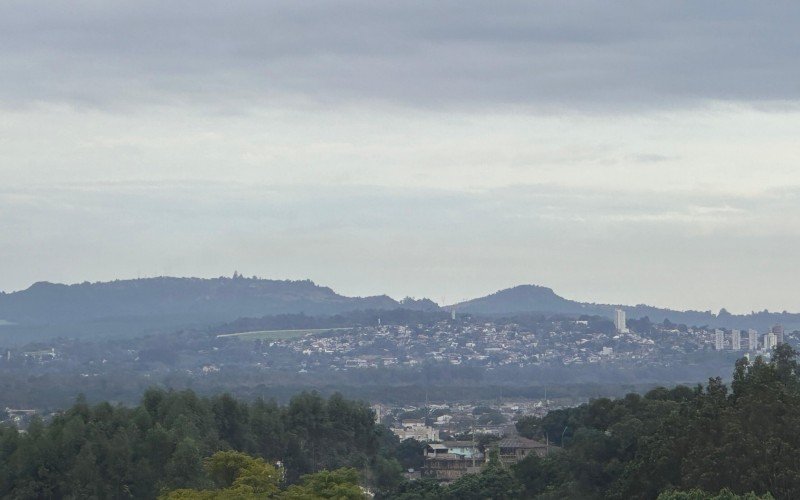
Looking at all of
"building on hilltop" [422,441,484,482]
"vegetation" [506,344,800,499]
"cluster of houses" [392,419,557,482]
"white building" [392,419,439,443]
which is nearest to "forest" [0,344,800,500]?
"vegetation" [506,344,800,499]

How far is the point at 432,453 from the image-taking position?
118312mm

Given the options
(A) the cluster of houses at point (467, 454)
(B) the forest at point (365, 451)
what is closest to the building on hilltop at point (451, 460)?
(A) the cluster of houses at point (467, 454)

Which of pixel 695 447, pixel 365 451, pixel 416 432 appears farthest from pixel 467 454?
pixel 695 447

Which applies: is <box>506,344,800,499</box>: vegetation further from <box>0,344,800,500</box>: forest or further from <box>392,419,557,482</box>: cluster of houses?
<box>392,419,557,482</box>: cluster of houses

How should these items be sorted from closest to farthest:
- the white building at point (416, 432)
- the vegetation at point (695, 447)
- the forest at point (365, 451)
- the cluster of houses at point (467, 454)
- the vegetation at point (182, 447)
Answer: the vegetation at point (695, 447) < the forest at point (365, 451) < the vegetation at point (182, 447) < the cluster of houses at point (467, 454) < the white building at point (416, 432)

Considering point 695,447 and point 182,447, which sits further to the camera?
point 182,447

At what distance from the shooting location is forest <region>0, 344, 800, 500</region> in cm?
5722

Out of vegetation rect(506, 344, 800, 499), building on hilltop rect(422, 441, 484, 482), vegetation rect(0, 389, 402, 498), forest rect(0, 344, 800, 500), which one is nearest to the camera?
vegetation rect(506, 344, 800, 499)

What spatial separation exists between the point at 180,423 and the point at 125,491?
791cm

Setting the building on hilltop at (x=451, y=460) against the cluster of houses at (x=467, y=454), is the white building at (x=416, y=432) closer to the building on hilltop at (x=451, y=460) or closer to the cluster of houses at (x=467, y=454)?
the building on hilltop at (x=451, y=460)

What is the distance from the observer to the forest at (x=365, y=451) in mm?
57219

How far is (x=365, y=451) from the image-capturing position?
330ft

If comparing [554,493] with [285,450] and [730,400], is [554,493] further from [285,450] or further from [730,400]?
[285,450]

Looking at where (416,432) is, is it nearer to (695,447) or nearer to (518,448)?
(518,448)
